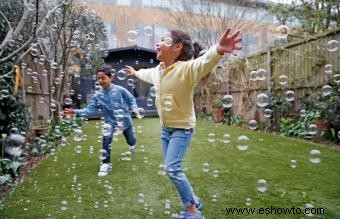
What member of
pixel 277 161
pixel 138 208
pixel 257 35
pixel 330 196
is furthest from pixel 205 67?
pixel 257 35

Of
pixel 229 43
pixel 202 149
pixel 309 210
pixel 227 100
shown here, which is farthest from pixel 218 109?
pixel 229 43

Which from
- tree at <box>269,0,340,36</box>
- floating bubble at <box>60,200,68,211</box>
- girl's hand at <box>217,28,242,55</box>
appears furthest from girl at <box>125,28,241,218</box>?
tree at <box>269,0,340,36</box>

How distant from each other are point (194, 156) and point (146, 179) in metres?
1.23

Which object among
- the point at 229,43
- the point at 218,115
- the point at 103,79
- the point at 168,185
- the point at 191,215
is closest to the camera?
the point at 229,43

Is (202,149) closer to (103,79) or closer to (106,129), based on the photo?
(106,129)

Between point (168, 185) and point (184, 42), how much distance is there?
1406mm

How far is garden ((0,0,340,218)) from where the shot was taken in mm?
2619

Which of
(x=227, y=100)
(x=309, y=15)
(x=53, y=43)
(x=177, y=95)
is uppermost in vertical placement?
(x=309, y=15)

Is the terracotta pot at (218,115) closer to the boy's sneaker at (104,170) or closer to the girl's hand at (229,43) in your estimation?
the boy's sneaker at (104,170)

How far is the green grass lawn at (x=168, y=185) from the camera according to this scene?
99.0 inches

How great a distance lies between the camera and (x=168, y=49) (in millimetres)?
2371

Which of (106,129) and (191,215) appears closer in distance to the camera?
(191,215)

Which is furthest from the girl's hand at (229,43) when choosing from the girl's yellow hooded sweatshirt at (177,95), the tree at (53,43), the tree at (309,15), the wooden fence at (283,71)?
the tree at (309,15)

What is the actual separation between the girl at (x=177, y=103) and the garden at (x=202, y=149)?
0.33 meters
